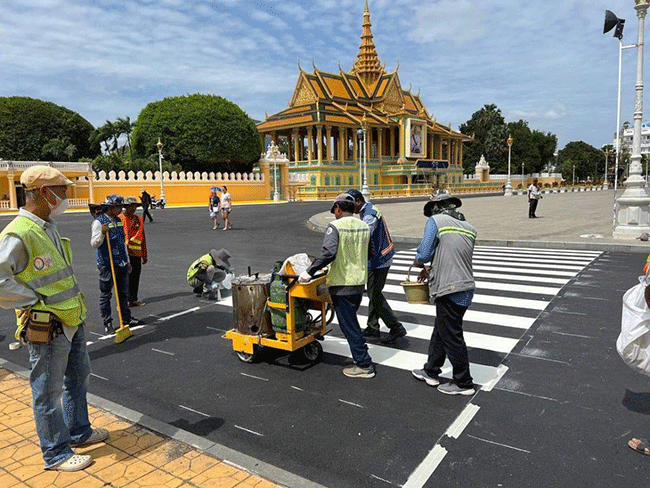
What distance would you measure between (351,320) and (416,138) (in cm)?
5875

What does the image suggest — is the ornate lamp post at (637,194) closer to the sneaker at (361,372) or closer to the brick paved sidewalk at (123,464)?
the sneaker at (361,372)

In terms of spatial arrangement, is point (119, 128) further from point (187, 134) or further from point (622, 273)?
point (622, 273)

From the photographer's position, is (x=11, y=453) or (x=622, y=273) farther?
(x=622, y=273)

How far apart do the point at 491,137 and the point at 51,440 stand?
299 feet

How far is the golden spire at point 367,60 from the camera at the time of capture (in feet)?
210

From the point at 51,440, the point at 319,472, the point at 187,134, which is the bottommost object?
the point at 319,472

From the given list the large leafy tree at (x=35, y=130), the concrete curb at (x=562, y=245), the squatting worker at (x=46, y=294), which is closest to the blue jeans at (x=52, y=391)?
the squatting worker at (x=46, y=294)

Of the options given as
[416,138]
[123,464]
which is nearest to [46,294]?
[123,464]

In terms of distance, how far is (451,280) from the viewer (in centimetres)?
416

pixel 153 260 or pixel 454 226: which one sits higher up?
pixel 454 226

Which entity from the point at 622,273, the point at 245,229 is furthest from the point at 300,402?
the point at 245,229

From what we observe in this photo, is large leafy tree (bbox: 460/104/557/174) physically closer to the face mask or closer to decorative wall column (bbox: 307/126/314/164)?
decorative wall column (bbox: 307/126/314/164)

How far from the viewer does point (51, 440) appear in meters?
3.21

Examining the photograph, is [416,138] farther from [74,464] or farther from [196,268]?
[74,464]
